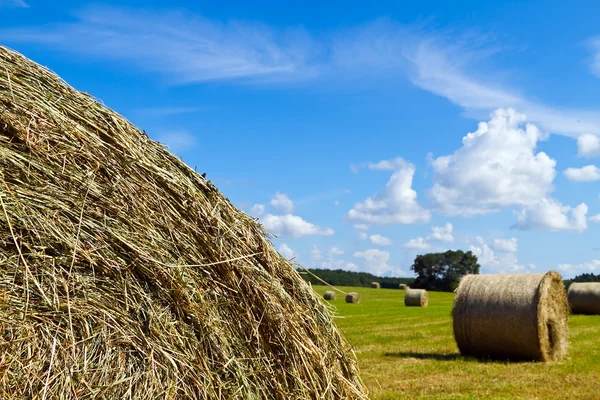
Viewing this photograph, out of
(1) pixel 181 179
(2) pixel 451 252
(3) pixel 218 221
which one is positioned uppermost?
(2) pixel 451 252

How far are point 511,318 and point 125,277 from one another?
8.75 meters

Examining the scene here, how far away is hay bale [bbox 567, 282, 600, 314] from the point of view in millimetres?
23766

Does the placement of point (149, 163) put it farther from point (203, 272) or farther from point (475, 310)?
point (475, 310)

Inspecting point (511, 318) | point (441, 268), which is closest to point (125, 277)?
point (511, 318)

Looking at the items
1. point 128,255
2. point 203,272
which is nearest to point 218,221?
point 203,272

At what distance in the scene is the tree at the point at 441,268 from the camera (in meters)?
73.2

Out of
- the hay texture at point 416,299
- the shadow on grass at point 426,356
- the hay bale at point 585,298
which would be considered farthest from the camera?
the hay texture at point 416,299

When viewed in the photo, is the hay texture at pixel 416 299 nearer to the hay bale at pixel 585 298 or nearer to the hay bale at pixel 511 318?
the hay bale at pixel 585 298

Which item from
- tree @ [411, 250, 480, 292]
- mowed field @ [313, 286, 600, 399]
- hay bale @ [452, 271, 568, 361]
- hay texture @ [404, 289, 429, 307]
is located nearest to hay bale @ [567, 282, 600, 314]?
hay texture @ [404, 289, 429, 307]

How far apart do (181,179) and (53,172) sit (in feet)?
2.79

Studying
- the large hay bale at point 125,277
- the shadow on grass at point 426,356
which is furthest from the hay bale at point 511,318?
the large hay bale at point 125,277

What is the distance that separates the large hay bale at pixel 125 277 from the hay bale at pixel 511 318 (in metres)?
7.26

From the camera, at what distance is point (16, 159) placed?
3588mm

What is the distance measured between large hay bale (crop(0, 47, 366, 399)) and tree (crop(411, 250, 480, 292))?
6830 cm
